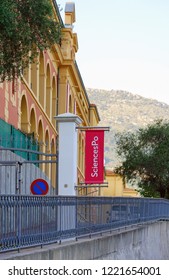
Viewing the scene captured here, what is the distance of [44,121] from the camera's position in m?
46.6

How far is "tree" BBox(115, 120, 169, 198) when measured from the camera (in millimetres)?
62906

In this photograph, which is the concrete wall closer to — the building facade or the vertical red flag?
the vertical red flag

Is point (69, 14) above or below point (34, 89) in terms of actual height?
above

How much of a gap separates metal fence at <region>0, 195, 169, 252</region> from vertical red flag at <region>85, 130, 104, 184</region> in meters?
3.19

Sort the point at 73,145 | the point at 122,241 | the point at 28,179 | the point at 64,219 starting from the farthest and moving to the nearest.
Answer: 1. the point at 28,179
2. the point at 122,241
3. the point at 73,145
4. the point at 64,219

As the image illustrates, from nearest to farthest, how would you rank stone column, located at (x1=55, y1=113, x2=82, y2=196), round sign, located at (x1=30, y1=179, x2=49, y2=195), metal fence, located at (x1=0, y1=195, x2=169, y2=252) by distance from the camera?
metal fence, located at (x1=0, y1=195, x2=169, y2=252), stone column, located at (x1=55, y1=113, x2=82, y2=196), round sign, located at (x1=30, y1=179, x2=49, y2=195)

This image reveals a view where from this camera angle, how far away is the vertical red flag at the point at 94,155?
A: 29625 mm

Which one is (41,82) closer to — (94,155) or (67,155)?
(94,155)

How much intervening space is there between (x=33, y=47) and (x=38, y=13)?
114 cm

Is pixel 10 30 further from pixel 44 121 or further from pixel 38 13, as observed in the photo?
pixel 44 121

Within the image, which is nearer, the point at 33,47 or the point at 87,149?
the point at 33,47

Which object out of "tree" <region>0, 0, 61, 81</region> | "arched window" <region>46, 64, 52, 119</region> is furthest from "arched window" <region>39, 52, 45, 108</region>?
"tree" <region>0, 0, 61, 81</region>
